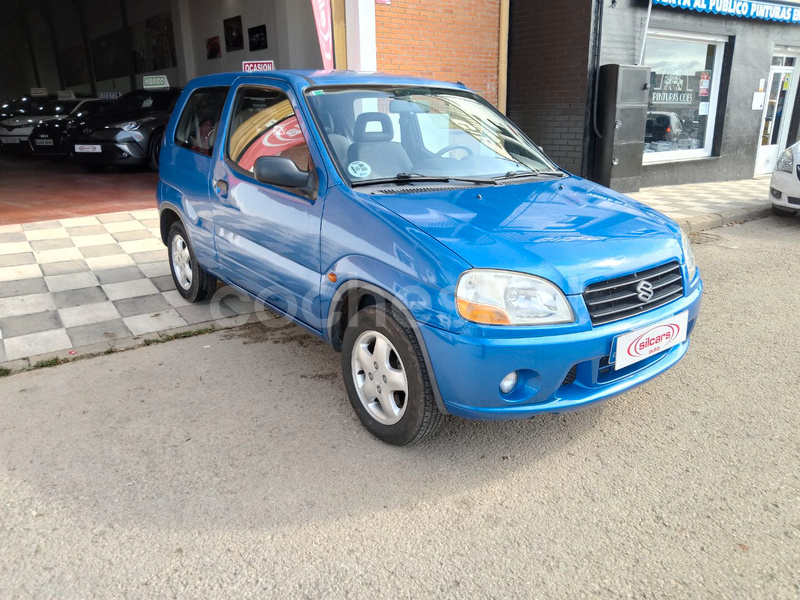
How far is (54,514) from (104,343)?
2070mm

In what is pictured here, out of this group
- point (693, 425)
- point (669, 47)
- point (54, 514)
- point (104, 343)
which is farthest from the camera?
point (669, 47)

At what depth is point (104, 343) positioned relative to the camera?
4508 mm

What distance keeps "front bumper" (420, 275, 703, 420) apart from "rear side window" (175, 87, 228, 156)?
2.59 meters

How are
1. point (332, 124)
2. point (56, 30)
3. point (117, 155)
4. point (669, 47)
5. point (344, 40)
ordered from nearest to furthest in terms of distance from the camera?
point (332, 124) → point (344, 40) → point (669, 47) → point (117, 155) → point (56, 30)

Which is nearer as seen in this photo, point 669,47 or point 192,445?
point 192,445

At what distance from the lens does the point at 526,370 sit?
2684 mm

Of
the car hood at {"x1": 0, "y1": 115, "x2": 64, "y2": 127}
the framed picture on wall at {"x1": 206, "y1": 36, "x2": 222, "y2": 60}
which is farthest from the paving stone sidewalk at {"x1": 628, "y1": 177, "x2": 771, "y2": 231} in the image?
the car hood at {"x1": 0, "y1": 115, "x2": 64, "y2": 127}

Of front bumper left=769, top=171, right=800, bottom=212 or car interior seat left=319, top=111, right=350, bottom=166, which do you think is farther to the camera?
front bumper left=769, top=171, right=800, bottom=212

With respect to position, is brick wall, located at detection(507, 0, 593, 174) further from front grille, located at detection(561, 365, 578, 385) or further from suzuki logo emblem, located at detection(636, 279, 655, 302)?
front grille, located at detection(561, 365, 578, 385)

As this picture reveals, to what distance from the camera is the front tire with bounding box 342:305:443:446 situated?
2.83 metres

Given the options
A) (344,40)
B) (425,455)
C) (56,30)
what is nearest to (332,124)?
(425,455)

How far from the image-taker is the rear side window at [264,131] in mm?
3589

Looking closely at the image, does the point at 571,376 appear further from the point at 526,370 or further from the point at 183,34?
Result: the point at 183,34

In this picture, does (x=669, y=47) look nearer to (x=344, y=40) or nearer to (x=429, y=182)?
(x=344, y=40)
